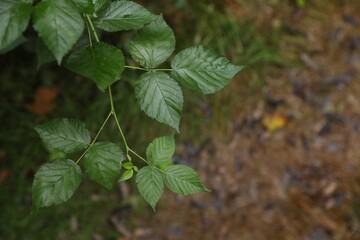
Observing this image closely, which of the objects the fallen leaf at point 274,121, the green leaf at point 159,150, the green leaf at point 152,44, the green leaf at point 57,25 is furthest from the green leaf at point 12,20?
the fallen leaf at point 274,121

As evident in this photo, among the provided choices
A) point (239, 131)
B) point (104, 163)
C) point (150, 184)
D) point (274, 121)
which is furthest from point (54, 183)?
point (274, 121)

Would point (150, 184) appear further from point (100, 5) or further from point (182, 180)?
point (100, 5)

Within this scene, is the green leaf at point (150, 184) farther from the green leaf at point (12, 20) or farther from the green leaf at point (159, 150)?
the green leaf at point (12, 20)

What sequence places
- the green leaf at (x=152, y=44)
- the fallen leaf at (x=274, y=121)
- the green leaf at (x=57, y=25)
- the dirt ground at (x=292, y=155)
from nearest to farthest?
the green leaf at (x=57, y=25)
the green leaf at (x=152, y=44)
the dirt ground at (x=292, y=155)
the fallen leaf at (x=274, y=121)

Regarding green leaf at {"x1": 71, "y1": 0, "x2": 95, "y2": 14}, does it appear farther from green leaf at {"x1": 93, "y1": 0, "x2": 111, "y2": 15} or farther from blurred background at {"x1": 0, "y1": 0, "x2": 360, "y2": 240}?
blurred background at {"x1": 0, "y1": 0, "x2": 360, "y2": 240}

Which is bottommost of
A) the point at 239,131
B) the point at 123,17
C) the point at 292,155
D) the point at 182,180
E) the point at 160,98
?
the point at 292,155

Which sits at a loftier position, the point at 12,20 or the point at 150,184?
the point at 12,20
